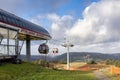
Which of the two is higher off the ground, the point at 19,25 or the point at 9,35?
the point at 19,25

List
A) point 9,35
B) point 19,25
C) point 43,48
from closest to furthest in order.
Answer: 1. point 9,35
2. point 19,25
3. point 43,48

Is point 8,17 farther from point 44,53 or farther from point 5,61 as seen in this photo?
point 44,53

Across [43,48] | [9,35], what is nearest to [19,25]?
[9,35]

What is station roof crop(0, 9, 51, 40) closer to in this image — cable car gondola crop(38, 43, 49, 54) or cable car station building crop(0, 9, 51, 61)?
cable car station building crop(0, 9, 51, 61)

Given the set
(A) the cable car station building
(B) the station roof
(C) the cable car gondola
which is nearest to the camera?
(A) the cable car station building

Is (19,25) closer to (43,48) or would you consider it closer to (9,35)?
(9,35)

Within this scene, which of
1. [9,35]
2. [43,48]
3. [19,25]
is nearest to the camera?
[9,35]

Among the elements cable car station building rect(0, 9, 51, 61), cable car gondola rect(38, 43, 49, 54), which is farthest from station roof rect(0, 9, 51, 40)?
cable car gondola rect(38, 43, 49, 54)

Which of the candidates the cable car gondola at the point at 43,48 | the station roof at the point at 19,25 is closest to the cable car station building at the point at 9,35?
the station roof at the point at 19,25

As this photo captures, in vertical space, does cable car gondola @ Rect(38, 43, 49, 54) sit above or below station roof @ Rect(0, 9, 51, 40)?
below

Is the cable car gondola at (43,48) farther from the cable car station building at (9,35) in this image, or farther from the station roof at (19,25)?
the cable car station building at (9,35)

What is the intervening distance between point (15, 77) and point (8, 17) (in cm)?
1268

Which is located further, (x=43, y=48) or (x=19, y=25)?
(x=43, y=48)

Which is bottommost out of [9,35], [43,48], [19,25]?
[43,48]
